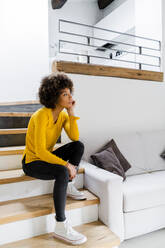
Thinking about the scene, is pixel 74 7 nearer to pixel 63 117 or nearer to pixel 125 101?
pixel 125 101

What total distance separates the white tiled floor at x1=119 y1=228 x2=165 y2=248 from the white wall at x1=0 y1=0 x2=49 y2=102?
267cm

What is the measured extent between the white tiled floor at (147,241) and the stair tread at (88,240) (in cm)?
Result: 32

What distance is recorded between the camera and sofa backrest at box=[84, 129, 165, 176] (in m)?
2.38

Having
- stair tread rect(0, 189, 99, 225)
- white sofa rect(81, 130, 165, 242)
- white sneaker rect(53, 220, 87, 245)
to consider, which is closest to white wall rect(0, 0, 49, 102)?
white sofa rect(81, 130, 165, 242)

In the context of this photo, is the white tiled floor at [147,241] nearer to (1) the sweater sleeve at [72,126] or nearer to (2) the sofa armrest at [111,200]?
(2) the sofa armrest at [111,200]

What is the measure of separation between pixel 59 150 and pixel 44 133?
0.30 metres

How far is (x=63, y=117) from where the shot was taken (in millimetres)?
1732

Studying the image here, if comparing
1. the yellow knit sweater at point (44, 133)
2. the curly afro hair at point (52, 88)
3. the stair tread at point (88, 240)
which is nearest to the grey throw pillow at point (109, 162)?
the yellow knit sweater at point (44, 133)

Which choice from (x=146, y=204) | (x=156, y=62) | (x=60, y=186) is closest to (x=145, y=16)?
(x=156, y=62)

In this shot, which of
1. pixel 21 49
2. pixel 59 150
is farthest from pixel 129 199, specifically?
pixel 21 49

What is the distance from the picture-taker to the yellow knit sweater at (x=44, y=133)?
4.75ft

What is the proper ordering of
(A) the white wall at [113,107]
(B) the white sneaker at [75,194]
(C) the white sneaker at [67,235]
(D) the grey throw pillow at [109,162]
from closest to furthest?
(C) the white sneaker at [67,235]
(B) the white sneaker at [75,194]
(D) the grey throw pillow at [109,162]
(A) the white wall at [113,107]

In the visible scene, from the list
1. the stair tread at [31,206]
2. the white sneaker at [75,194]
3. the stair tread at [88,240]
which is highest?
the white sneaker at [75,194]

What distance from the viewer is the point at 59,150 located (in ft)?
5.63
